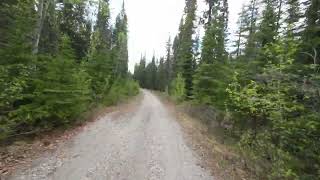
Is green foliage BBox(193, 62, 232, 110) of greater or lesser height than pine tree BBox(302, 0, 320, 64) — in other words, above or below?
below

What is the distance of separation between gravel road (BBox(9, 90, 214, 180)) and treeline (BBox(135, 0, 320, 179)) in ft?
7.58

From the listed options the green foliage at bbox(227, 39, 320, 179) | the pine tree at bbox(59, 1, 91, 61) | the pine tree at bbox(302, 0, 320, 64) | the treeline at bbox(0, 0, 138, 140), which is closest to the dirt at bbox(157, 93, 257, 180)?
the green foliage at bbox(227, 39, 320, 179)

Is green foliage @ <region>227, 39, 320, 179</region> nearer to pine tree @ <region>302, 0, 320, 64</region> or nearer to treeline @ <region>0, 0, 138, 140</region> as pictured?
pine tree @ <region>302, 0, 320, 64</region>

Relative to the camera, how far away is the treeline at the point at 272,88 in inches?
306

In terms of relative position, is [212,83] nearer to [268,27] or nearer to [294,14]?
[268,27]

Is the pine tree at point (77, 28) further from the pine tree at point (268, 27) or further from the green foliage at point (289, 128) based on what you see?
the green foliage at point (289, 128)

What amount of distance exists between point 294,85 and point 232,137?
9.58m

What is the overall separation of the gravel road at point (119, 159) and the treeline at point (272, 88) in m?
2.31

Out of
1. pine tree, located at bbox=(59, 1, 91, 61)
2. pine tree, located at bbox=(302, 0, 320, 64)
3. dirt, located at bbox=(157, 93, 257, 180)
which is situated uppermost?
pine tree, located at bbox=(59, 1, 91, 61)

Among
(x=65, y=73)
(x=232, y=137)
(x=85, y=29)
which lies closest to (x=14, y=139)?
(x=65, y=73)

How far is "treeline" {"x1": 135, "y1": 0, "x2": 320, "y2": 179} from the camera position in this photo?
776 centimetres

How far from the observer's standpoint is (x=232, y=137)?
16.5 metres

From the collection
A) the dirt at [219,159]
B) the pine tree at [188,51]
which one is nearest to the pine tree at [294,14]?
the dirt at [219,159]

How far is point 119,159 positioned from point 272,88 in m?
5.00
